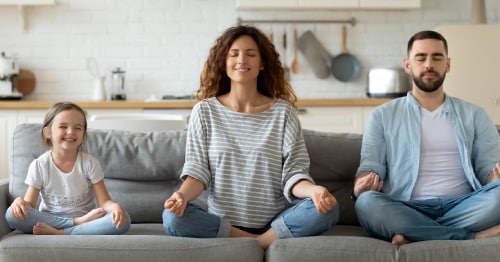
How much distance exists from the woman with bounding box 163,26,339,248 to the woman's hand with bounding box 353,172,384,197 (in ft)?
0.65

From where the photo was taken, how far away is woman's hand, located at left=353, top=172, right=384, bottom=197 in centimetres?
274

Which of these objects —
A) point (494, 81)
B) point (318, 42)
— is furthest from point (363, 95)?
point (494, 81)

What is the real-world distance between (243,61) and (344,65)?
303cm

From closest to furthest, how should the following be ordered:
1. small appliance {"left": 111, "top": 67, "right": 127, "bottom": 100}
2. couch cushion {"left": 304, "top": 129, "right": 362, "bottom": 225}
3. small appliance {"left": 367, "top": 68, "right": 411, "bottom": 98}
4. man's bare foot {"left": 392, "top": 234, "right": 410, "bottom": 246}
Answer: man's bare foot {"left": 392, "top": 234, "right": 410, "bottom": 246}
couch cushion {"left": 304, "top": 129, "right": 362, "bottom": 225}
small appliance {"left": 367, "top": 68, "right": 411, "bottom": 98}
small appliance {"left": 111, "top": 67, "right": 127, "bottom": 100}

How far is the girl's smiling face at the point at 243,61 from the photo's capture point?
9.28ft

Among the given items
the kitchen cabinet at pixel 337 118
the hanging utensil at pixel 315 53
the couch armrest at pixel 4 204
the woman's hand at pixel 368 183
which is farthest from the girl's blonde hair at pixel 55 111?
the hanging utensil at pixel 315 53

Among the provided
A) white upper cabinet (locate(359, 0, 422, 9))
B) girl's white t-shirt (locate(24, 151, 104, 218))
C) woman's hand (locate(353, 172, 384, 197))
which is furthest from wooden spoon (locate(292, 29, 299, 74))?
girl's white t-shirt (locate(24, 151, 104, 218))

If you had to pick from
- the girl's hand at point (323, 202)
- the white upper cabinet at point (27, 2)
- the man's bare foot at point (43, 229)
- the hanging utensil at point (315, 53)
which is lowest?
the man's bare foot at point (43, 229)

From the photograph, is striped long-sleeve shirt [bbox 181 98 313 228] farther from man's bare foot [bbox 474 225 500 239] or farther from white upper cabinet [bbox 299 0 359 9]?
white upper cabinet [bbox 299 0 359 9]

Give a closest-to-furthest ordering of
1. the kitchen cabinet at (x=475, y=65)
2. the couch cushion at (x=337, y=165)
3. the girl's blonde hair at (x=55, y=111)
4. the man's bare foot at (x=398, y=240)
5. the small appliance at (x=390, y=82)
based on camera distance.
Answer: the man's bare foot at (x=398, y=240) → the girl's blonde hair at (x=55, y=111) → the couch cushion at (x=337, y=165) → the kitchen cabinet at (x=475, y=65) → the small appliance at (x=390, y=82)

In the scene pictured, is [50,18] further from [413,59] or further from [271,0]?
[413,59]

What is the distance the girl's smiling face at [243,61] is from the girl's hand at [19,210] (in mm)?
875

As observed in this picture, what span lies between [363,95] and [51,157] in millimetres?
3403

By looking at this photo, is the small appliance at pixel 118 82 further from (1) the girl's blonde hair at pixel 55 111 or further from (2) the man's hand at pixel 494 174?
(2) the man's hand at pixel 494 174
